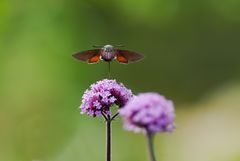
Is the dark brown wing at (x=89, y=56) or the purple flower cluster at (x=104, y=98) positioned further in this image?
the dark brown wing at (x=89, y=56)

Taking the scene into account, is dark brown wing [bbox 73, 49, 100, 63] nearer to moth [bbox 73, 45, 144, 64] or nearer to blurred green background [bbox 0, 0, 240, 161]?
moth [bbox 73, 45, 144, 64]

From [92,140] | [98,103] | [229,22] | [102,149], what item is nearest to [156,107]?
[98,103]

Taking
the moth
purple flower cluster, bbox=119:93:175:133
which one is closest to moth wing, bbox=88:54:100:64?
the moth

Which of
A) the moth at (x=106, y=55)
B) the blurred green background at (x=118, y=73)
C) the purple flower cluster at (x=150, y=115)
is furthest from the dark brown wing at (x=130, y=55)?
the blurred green background at (x=118, y=73)

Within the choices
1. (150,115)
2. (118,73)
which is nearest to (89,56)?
(150,115)

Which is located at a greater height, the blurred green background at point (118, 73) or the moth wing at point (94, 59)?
the blurred green background at point (118, 73)

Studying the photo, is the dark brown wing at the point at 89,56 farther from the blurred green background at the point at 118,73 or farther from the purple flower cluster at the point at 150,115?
the blurred green background at the point at 118,73
